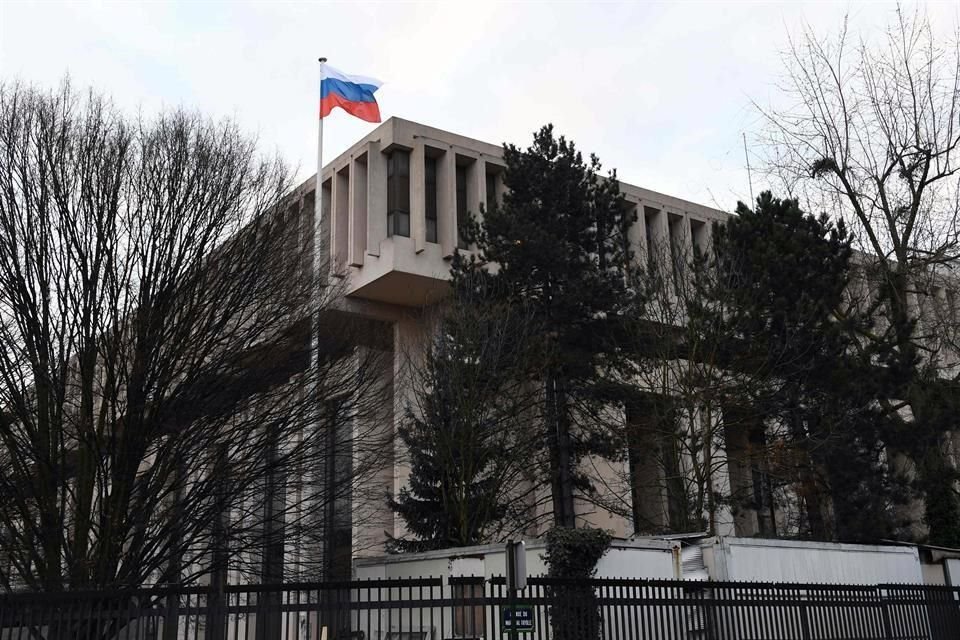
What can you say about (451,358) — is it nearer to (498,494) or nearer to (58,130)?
(498,494)

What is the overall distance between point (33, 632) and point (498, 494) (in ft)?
54.4

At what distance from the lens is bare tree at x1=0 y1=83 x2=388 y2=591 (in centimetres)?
1499

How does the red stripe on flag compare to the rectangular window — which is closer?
the rectangular window

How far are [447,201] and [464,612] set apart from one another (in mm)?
25052

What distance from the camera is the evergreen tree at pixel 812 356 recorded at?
25219 millimetres

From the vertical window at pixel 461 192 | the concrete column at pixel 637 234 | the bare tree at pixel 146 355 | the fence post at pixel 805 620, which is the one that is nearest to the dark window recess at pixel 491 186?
the vertical window at pixel 461 192

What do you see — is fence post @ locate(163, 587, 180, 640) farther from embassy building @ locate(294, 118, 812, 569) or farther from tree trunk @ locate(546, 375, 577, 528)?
embassy building @ locate(294, 118, 812, 569)

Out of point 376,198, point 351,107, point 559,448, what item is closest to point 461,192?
point 376,198

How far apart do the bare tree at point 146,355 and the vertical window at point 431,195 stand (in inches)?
723

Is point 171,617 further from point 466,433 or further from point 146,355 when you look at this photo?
point 466,433

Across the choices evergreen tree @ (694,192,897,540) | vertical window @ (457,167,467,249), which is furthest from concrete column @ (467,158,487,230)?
evergreen tree @ (694,192,897,540)

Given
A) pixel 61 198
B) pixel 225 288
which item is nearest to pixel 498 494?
pixel 225 288

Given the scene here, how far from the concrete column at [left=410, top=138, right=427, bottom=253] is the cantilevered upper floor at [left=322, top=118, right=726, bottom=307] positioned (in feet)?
0.12

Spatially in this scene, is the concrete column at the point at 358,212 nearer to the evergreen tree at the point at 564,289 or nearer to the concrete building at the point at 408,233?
the concrete building at the point at 408,233
